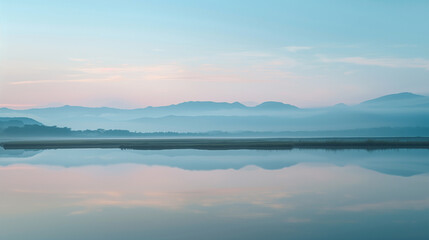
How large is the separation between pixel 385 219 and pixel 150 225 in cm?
756

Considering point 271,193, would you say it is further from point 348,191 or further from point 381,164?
point 381,164

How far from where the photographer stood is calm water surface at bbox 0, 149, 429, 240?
12594mm

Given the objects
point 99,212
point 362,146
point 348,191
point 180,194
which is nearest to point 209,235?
point 99,212

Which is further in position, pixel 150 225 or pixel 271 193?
pixel 271 193

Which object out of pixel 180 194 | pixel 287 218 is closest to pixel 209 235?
pixel 287 218

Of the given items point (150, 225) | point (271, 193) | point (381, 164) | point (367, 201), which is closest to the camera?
point (150, 225)

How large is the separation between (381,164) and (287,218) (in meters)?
20.7

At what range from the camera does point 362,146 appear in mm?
55750

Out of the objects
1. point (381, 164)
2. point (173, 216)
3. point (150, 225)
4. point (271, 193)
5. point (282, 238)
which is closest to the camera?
point (282, 238)

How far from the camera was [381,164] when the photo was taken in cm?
3209

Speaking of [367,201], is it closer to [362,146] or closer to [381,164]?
[381,164]

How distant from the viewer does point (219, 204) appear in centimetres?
1670

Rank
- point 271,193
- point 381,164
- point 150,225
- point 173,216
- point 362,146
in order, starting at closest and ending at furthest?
point 150,225, point 173,216, point 271,193, point 381,164, point 362,146

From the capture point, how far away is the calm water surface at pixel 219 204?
12.6m
